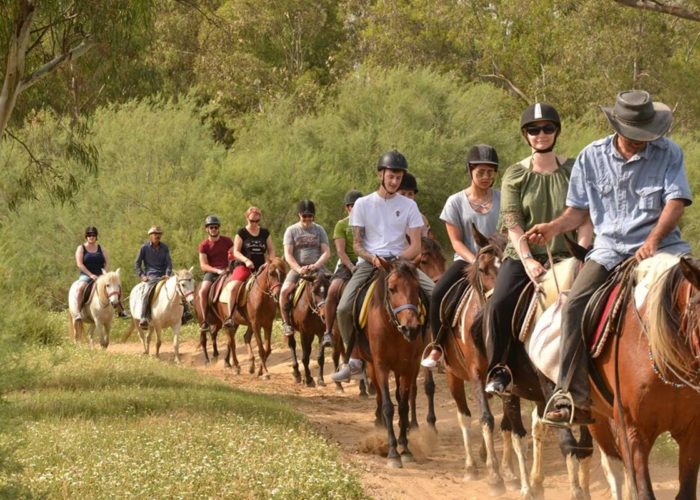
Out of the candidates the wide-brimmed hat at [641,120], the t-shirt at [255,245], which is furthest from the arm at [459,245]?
the t-shirt at [255,245]

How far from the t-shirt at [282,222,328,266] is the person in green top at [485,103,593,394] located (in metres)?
9.60

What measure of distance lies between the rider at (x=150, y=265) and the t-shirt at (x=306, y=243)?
20.5ft

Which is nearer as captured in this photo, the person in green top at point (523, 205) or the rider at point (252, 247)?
the person in green top at point (523, 205)

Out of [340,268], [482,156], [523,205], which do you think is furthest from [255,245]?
[523,205]

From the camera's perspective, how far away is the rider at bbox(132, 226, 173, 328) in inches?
938

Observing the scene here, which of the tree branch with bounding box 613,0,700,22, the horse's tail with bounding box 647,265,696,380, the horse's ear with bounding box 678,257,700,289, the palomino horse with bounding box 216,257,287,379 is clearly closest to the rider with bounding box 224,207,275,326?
→ the palomino horse with bounding box 216,257,287,379

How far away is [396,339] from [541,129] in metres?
3.83

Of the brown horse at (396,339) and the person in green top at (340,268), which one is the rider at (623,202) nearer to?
the brown horse at (396,339)

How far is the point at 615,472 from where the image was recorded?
26.1ft

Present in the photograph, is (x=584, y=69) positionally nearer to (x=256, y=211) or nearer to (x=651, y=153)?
(x=256, y=211)

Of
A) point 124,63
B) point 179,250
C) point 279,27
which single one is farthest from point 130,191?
point 279,27

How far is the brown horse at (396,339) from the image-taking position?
36.9 feet

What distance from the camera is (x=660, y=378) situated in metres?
6.11

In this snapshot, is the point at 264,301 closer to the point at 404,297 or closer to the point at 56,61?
the point at 56,61
